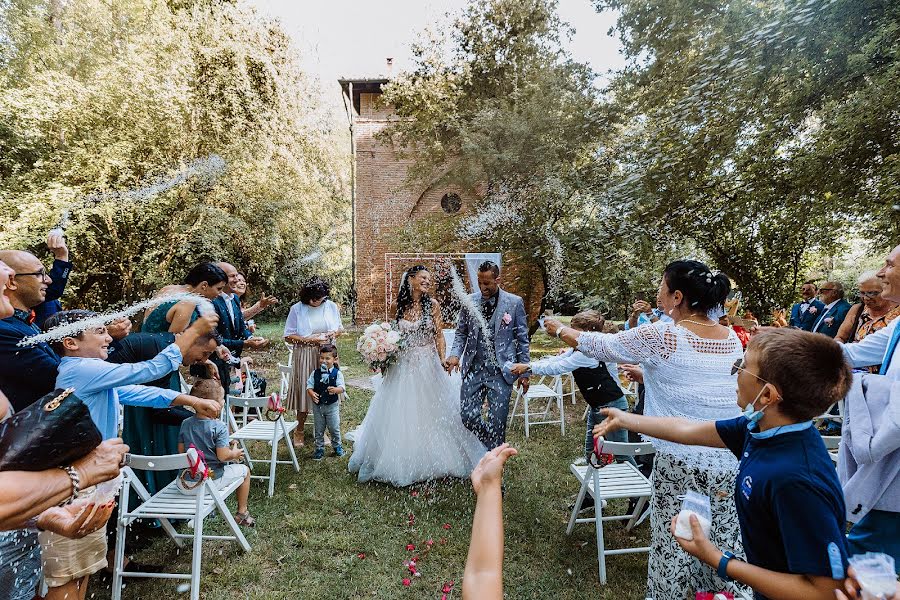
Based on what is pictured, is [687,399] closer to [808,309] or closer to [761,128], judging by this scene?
[761,128]

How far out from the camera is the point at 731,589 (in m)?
2.12

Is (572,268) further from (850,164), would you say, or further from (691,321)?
(691,321)

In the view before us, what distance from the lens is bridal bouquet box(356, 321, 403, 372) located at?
538 cm

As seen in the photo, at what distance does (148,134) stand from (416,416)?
851 centimetres

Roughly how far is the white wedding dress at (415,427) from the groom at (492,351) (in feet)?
1.56

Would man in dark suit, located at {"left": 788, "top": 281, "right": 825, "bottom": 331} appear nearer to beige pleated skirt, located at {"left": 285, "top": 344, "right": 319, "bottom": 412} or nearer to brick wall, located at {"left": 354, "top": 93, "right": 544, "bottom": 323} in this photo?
beige pleated skirt, located at {"left": 285, "top": 344, "right": 319, "bottom": 412}

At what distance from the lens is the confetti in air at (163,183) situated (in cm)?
896

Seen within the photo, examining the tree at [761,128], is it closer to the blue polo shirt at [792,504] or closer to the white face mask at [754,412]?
the white face mask at [754,412]

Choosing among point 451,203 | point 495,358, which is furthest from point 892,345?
point 451,203

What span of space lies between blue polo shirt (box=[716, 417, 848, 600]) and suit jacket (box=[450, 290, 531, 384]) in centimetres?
295

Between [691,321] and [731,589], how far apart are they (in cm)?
125

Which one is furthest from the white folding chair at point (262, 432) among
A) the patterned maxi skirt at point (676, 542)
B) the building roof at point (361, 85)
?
the building roof at point (361, 85)

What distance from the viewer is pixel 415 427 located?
5246 millimetres

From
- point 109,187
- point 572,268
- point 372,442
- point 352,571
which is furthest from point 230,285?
point 572,268
